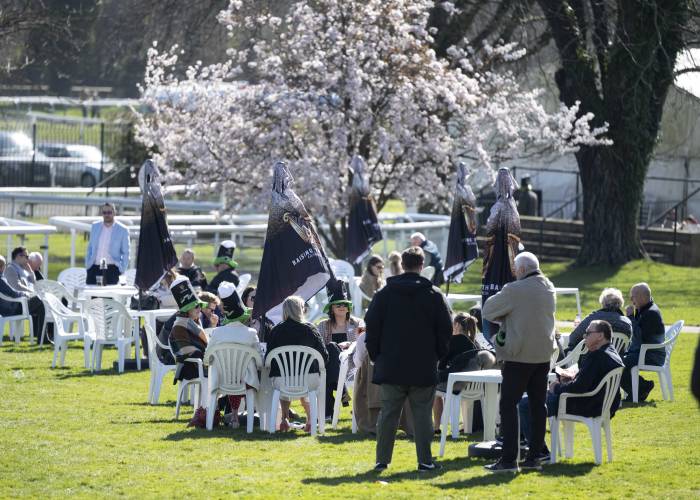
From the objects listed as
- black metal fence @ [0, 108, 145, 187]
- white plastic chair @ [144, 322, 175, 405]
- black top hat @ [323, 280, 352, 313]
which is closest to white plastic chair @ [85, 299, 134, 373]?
white plastic chair @ [144, 322, 175, 405]

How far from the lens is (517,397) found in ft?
31.3

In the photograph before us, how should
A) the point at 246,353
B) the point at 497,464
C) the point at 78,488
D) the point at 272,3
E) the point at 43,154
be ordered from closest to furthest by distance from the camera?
the point at 78,488
the point at 497,464
the point at 246,353
the point at 272,3
the point at 43,154

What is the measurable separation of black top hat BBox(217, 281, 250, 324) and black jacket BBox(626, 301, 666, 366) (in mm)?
4267

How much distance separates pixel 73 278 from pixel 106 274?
94 cm

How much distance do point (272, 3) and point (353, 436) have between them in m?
16.0

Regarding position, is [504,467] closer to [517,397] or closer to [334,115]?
[517,397]

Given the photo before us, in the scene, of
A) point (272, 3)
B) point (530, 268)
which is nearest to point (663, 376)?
point (530, 268)

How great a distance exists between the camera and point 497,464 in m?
9.67

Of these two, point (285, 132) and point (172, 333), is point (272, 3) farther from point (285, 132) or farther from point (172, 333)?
point (172, 333)

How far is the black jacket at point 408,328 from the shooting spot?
30.6ft

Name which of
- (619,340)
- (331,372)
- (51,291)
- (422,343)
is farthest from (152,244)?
(422,343)

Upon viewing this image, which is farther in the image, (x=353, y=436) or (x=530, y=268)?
(x=353, y=436)

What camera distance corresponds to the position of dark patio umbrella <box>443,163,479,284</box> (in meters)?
16.0

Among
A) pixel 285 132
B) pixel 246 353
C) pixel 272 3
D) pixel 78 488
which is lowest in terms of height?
pixel 78 488
